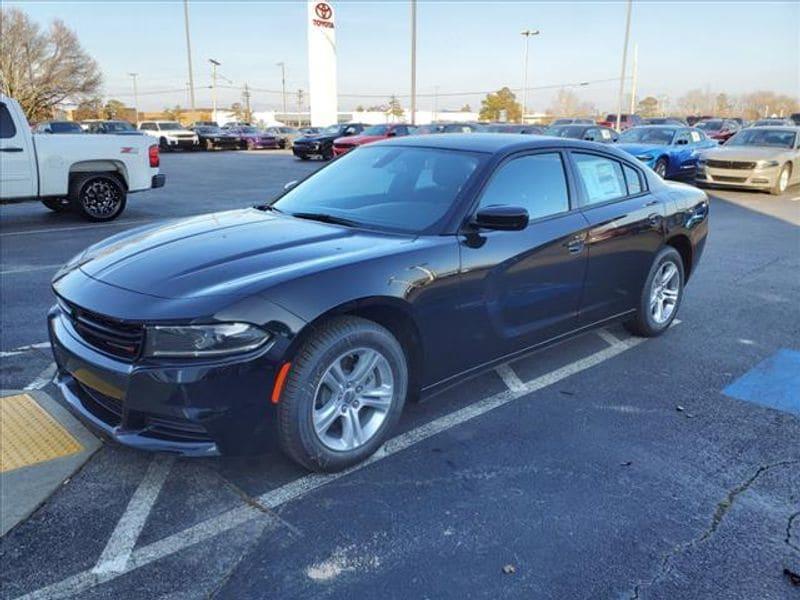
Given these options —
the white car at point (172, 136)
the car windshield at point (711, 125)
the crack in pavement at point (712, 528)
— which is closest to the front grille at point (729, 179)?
the crack in pavement at point (712, 528)

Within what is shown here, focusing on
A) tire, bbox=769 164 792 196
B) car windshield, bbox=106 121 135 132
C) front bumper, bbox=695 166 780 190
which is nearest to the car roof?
front bumper, bbox=695 166 780 190

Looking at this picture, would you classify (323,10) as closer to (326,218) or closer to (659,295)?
(659,295)

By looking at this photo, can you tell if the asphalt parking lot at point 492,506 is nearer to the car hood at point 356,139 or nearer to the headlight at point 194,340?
the headlight at point 194,340

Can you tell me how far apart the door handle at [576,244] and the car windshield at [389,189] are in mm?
802

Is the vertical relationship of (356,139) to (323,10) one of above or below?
below

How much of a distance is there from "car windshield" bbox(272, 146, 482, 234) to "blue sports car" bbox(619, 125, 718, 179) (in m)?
13.2

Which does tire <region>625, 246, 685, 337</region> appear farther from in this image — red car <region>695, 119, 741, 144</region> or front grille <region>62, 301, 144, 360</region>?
red car <region>695, 119, 741, 144</region>

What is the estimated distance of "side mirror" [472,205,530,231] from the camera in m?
3.45

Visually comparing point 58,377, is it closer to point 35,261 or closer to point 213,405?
point 213,405

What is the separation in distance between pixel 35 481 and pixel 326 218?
2.03 m

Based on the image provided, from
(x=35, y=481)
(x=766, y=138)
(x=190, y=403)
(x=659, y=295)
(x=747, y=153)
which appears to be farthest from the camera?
(x=766, y=138)

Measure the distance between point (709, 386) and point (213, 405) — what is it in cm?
330

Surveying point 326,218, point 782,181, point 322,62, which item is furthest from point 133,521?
point 322,62

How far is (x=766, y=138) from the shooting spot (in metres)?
16.7
